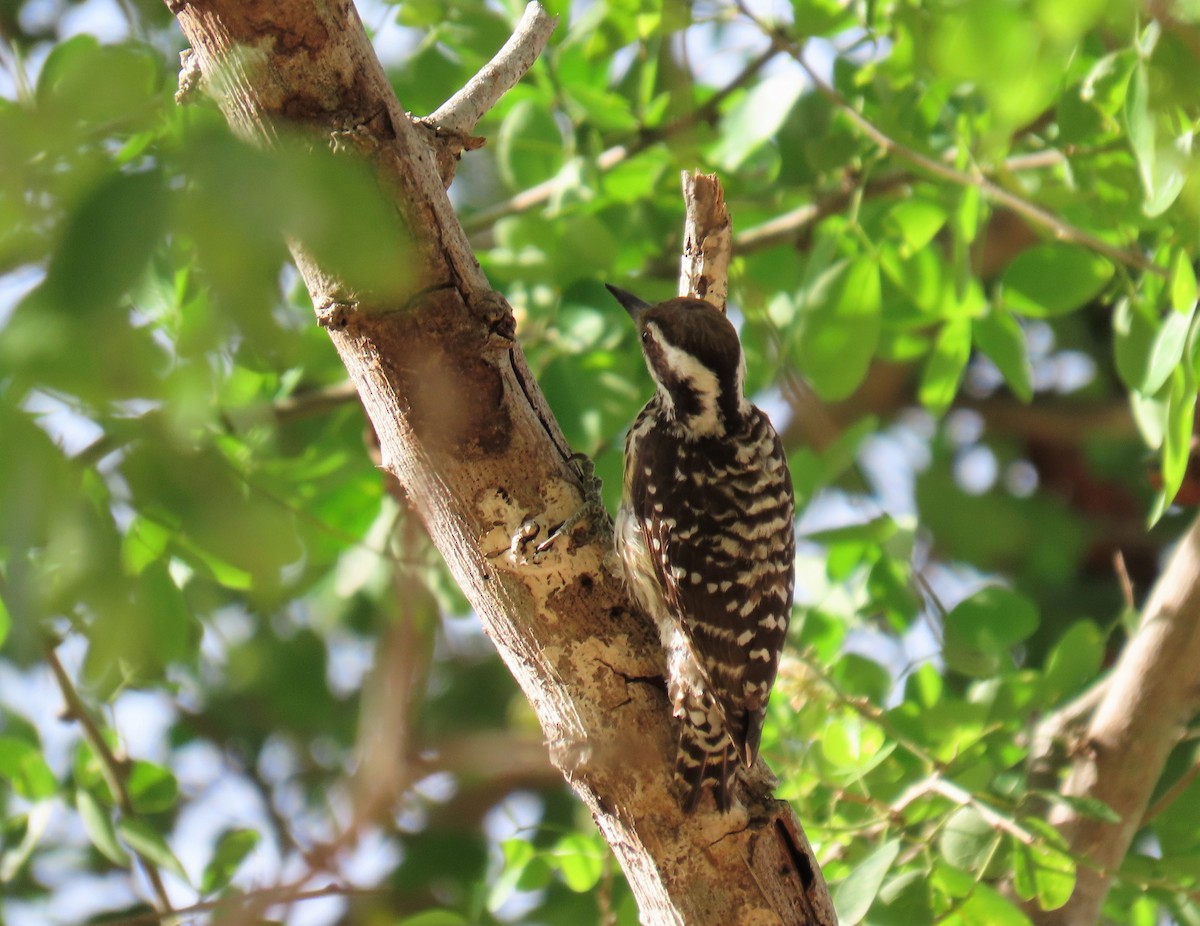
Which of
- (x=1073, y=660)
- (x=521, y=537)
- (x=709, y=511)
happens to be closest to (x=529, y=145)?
(x=709, y=511)

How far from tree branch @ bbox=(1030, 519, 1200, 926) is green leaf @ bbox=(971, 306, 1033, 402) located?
0.72m

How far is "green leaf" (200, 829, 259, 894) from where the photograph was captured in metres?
3.52

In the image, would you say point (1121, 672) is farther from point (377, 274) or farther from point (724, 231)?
point (377, 274)

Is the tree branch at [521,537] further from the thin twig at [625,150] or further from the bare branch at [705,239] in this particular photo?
the thin twig at [625,150]

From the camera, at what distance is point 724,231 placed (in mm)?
3273

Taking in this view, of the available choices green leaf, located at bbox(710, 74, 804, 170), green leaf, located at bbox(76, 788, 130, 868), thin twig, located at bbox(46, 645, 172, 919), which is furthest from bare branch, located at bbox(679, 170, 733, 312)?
green leaf, located at bbox(76, 788, 130, 868)

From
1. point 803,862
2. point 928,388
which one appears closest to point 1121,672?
point 928,388

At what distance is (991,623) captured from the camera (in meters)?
3.83

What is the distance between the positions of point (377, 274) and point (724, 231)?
2.39 meters

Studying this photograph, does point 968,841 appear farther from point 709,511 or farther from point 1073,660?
point 709,511

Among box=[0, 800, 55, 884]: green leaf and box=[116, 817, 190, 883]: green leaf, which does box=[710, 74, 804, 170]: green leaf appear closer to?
box=[116, 817, 190, 883]: green leaf

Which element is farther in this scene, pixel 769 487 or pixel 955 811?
pixel 769 487

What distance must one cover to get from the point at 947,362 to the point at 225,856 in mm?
2557

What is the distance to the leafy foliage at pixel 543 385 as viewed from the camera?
964mm
